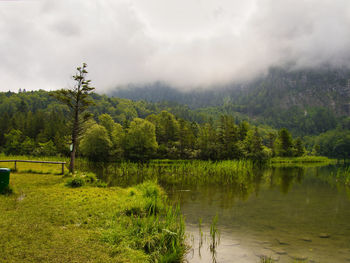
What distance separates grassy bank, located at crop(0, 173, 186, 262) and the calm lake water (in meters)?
1.49

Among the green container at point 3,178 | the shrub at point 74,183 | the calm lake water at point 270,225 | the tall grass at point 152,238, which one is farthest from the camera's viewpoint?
the shrub at point 74,183

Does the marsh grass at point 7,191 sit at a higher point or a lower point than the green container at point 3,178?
lower

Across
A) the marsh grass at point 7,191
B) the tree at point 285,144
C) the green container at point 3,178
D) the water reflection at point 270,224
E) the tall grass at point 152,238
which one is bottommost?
the water reflection at point 270,224

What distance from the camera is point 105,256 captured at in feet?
23.8

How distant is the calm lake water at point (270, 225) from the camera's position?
9.23m

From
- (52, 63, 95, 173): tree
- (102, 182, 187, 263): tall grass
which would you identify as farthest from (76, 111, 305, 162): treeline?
(102, 182, 187, 263): tall grass

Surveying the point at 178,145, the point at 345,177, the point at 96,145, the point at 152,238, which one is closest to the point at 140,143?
the point at 178,145

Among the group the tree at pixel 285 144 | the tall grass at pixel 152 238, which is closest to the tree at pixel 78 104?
the tall grass at pixel 152 238

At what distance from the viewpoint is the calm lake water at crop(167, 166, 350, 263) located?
30.3ft

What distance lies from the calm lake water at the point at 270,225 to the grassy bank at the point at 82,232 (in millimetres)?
1493

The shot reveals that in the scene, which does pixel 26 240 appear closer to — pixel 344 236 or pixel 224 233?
pixel 224 233

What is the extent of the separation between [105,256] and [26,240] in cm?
290

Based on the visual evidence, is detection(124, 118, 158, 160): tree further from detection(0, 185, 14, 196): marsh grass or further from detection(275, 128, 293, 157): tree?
detection(0, 185, 14, 196): marsh grass

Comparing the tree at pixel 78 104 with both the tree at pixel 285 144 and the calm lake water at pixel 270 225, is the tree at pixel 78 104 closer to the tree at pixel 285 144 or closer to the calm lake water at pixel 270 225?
the calm lake water at pixel 270 225
